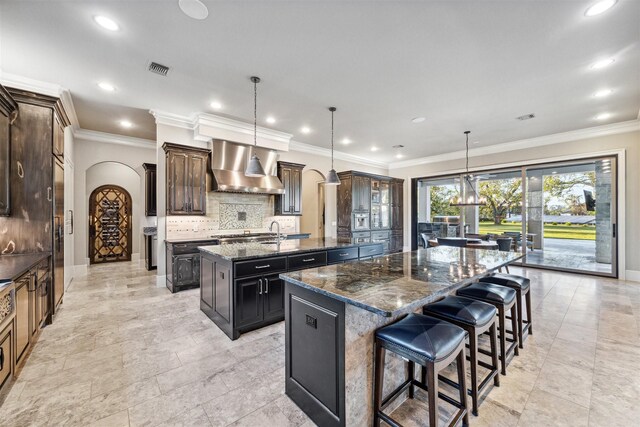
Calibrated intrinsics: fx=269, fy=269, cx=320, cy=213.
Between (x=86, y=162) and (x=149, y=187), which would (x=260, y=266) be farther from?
(x=86, y=162)

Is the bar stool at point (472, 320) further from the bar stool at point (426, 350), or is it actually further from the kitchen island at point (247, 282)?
the kitchen island at point (247, 282)

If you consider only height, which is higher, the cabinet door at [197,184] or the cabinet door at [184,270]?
the cabinet door at [197,184]

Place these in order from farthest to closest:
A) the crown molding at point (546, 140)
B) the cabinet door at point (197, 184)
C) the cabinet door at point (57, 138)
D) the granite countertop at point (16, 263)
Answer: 1. the crown molding at point (546, 140)
2. the cabinet door at point (197, 184)
3. the cabinet door at point (57, 138)
4. the granite countertop at point (16, 263)

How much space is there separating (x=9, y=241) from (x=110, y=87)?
7.57ft

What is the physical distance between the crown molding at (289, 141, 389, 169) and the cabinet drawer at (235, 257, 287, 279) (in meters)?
4.16

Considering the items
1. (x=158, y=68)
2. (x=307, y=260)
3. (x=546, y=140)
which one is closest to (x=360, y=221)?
(x=307, y=260)

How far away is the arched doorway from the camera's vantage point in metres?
7.21

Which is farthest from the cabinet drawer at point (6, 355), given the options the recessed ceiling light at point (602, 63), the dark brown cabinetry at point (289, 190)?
the recessed ceiling light at point (602, 63)

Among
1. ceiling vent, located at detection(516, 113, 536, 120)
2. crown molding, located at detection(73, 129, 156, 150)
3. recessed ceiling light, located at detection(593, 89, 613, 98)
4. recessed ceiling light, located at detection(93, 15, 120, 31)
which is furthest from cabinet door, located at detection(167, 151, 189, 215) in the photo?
recessed ceiling light, located at detection(593, 89, 613, 98)

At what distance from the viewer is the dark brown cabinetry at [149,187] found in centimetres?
642

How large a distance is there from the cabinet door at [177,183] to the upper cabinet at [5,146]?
76.9 inches

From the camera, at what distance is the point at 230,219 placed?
18.7ft

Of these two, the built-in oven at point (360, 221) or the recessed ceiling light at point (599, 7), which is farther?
the built-in oven at point (360, 221)

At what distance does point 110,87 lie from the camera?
12.5 feet
